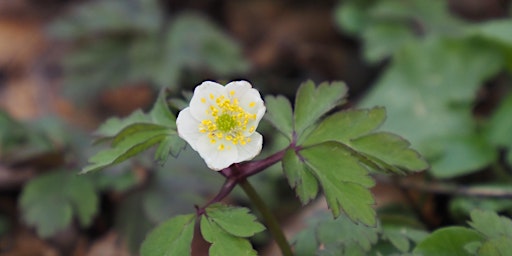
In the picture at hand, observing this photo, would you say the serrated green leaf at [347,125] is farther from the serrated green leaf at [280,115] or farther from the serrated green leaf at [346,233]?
the serrated green leaf at [346,233]

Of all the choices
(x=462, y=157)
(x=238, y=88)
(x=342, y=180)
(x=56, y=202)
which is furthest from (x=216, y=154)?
(x=462, y=157)

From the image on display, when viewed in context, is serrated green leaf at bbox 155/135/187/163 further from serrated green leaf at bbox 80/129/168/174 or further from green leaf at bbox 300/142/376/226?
green leaf at bbox 300/142/376/226

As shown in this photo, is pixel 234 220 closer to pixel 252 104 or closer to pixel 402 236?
pixel 252 104

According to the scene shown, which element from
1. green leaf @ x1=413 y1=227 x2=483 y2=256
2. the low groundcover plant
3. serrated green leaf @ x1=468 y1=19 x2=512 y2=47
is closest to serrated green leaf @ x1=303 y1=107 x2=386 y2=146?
the low groundcover plant

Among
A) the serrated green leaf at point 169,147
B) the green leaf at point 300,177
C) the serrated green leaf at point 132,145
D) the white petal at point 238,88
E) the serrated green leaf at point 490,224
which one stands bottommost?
the serrated green leaf at point 490,224

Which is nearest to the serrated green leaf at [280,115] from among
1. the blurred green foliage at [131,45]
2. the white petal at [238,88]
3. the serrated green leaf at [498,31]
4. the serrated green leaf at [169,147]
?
the white petal at [238,88]

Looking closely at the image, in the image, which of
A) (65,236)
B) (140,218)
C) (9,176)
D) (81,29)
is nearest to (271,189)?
(140,218)
